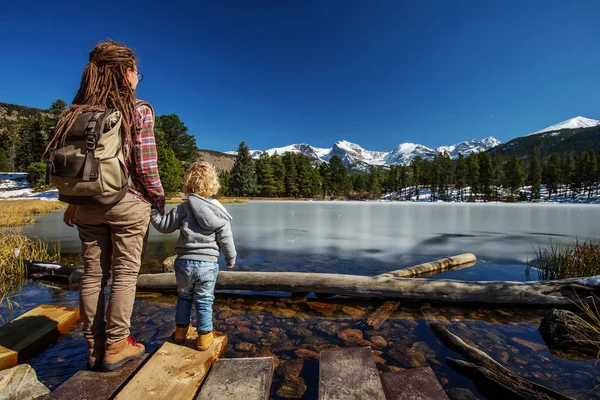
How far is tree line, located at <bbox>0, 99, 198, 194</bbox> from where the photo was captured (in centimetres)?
3806

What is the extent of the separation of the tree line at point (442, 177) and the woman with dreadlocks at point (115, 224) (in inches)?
2453

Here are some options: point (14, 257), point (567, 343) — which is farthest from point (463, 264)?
point (14, 257)

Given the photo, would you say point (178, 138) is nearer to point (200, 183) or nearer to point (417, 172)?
point (200, 183)

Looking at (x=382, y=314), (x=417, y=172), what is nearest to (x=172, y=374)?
(x=382, y=314)

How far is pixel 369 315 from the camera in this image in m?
3.94

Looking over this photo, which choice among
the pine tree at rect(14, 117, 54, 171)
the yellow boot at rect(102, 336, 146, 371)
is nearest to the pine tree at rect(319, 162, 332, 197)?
the pine tree at rect(14, 117, 54, 171)

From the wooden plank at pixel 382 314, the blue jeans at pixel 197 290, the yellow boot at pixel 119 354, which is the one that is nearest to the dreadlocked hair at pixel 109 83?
the blue jeans at pixel 197 290

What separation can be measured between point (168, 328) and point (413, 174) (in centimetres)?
9735

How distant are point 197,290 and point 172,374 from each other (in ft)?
2.19

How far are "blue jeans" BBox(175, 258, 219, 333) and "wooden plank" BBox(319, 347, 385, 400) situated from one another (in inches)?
40.3

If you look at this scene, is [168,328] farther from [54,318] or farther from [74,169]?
[74,169]

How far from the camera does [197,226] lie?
2.65m

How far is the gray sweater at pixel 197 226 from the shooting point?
8.48 ft

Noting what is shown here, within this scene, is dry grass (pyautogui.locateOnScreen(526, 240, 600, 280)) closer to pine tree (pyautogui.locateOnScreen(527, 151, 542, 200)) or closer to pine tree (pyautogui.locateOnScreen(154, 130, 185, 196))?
pine tree (pyautogui.locateOnScreen(154, 130, 185, 196))
